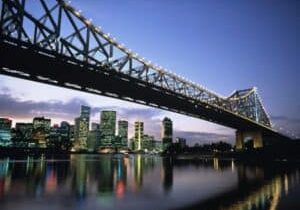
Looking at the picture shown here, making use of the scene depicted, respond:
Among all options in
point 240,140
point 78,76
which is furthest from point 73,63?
point 240,140

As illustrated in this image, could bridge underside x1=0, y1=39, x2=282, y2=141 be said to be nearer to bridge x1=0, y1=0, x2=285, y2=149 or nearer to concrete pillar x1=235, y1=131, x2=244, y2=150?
bridge x1=0, y1=0, x2=285, y2=149

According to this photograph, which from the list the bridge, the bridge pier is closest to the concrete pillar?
the bridge pier

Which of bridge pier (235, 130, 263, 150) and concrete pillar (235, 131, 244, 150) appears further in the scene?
concrete pillar (235, 131, 244, 150)

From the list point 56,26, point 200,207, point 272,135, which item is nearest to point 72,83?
point 56,26

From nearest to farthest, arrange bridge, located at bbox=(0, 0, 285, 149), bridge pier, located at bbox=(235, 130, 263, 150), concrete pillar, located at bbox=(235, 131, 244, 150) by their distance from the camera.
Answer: bridge, located at bbox=(0, 0, 285, 149) < bridge pier, located at bbox=(235, 130, 263, 150) < concrete pillar, located at bbox=(235, 131, 244, 150)

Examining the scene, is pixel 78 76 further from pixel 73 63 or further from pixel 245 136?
pixel 245 136

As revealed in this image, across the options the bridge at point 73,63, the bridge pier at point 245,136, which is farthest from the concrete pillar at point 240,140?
the bridge at point 73,63

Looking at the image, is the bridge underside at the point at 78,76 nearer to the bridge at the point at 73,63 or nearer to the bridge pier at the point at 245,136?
the bridge at the point at 73,63

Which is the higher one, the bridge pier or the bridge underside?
the bridge underside

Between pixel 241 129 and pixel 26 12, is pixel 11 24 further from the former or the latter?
pixel 241 129
